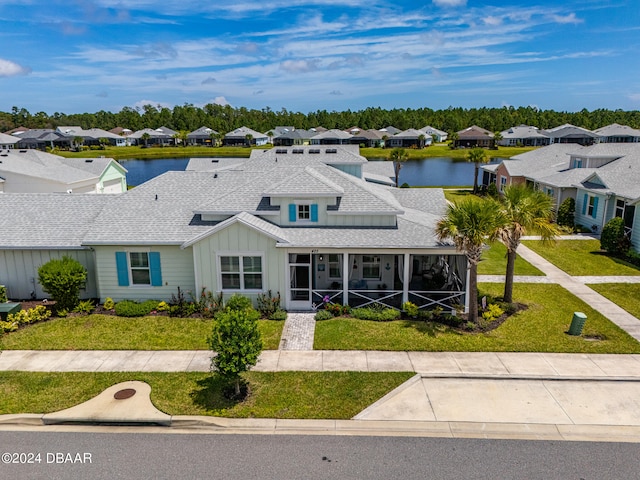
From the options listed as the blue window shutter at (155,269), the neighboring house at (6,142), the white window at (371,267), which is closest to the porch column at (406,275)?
the white window at (371,267)

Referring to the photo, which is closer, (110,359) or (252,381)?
(252,381)

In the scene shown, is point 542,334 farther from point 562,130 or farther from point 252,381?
point 562,130

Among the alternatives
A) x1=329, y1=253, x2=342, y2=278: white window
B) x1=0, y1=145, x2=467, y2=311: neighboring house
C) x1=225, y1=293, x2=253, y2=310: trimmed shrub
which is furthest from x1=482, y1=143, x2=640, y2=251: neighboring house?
x1=225, y1=293, x2=253, y2=310: trimmed shrub

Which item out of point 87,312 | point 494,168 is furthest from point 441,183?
point 87,312

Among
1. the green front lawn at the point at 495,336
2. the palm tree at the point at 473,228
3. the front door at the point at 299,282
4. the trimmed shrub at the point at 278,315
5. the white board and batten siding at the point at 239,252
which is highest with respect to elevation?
the palm tree at the point at 473,228

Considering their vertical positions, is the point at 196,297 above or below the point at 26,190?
below

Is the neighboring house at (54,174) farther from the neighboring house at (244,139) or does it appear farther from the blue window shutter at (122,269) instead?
the neighboring house at (244,139)

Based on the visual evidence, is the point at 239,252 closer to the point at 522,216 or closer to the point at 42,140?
the point at 522,216
